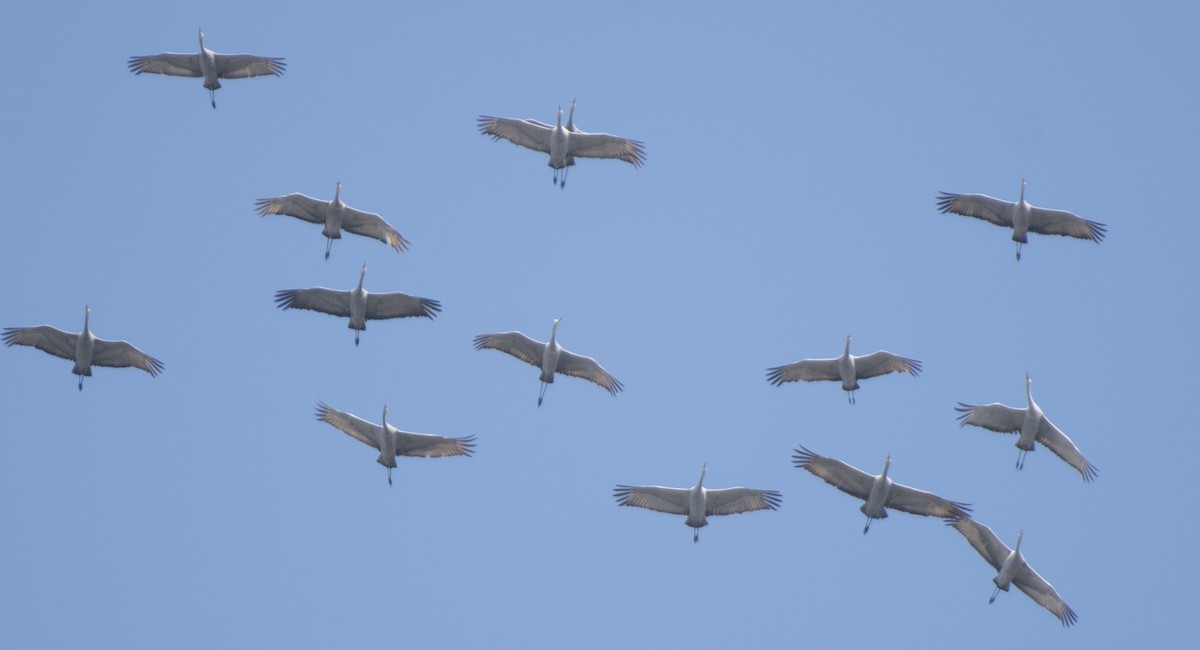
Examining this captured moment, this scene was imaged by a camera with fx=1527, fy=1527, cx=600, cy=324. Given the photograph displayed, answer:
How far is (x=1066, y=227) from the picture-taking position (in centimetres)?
4041

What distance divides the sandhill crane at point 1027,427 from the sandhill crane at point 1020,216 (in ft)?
14.4

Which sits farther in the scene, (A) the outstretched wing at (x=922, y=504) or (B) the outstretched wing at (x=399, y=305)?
(B) the outstretched wing at (x=399, y=305)

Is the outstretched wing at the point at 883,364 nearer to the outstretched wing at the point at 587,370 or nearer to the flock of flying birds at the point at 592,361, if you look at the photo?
the flock of flying birds at the point at 592,361

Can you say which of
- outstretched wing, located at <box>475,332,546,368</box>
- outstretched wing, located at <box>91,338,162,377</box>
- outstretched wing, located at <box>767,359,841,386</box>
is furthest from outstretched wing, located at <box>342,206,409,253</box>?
outstretched wing, located at <box>767,359,841,386</box>

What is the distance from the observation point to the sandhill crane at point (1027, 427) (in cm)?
3853

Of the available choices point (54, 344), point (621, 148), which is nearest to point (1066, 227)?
point (621, 148)

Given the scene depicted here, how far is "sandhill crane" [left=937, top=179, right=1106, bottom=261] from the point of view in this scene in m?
39.9

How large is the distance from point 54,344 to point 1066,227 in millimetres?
26677

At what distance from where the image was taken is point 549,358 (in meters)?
39.7

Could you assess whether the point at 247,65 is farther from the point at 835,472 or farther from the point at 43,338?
the point at 835,472

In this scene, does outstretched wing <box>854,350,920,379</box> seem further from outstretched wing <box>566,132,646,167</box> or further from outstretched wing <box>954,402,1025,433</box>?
outstretched wing <box>566,132,646,167</box>

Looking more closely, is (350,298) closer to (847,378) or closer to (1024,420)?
(847,378)

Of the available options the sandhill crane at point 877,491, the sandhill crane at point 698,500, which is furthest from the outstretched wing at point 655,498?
the sandhill crane at point 877,491

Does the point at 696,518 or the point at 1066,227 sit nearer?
the point at 696,518
